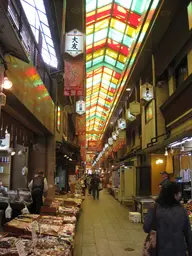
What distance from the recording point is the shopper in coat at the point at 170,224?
11.6 ft

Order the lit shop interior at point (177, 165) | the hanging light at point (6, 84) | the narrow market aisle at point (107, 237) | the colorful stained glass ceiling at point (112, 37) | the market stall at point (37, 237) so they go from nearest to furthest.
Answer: the market stall at point (37, 237)
the hanging light at point (6, 84)
the narrow market aisle at point (107, 237)
the lit shop interior at point (177, 165)
the colorful stained glass ceiling at point (112, 37)

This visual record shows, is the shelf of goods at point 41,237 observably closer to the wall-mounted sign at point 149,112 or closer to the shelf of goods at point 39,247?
the shelf of goods at point 39,247

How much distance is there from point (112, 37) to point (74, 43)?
463 inches

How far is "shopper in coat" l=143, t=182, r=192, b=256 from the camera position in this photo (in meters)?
3.55

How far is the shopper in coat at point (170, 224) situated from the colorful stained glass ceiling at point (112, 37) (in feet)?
31.3

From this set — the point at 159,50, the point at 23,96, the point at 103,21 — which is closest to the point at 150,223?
the point at 23,96

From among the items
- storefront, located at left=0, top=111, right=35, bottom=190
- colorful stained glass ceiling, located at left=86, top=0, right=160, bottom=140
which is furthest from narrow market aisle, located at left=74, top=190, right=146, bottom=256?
colorful stained glass ceiling, located at left=86, top=0, right=160, bottom=140

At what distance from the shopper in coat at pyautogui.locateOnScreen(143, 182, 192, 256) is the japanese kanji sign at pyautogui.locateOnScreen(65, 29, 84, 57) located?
675cm

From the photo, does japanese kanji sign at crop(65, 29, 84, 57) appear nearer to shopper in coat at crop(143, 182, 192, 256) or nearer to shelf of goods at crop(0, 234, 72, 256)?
shelf of goods at crop(0, 234, 72, 256)

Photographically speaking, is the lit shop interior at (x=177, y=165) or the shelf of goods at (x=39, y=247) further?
the lit shop interior at (x=177, y=165)

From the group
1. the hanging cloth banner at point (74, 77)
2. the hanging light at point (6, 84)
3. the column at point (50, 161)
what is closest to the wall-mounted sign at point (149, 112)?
the column at point (50, 161)

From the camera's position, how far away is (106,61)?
81.6 ft

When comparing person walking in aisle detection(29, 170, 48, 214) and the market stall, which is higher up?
person walking in aisle detection(29, 170, 48, 214)

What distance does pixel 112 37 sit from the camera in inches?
805
